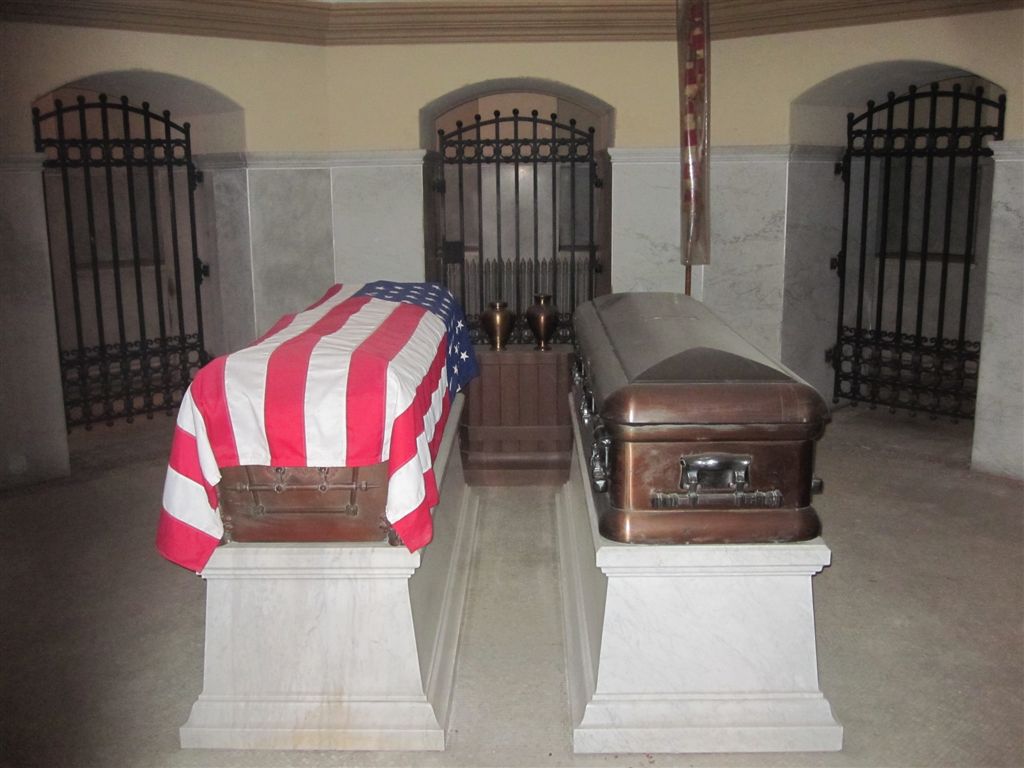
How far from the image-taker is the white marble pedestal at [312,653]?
122 inches

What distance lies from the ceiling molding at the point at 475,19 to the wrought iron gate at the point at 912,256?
3.29ft

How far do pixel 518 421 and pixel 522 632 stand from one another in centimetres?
207

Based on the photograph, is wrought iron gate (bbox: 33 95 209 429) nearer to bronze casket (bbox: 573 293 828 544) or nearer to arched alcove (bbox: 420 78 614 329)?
arched alcove (bbox: 420 78 614 329)

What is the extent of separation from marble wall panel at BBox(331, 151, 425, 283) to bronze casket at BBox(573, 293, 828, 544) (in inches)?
144

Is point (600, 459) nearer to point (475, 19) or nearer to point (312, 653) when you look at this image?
point (312, 653)

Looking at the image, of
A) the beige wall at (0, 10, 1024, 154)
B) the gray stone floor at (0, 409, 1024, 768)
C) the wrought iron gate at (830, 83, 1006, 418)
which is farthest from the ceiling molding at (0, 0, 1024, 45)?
the gray stone floor at (0, 409, 1024, 768)

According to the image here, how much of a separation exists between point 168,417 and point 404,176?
2609 millimetres

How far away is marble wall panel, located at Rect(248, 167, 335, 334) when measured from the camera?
252 inches

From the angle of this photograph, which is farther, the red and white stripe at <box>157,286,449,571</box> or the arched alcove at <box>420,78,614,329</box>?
the arched alcove at <box>420,78,614,329</box>

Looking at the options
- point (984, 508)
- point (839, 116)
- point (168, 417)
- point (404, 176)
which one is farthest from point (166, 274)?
point (984, 508)

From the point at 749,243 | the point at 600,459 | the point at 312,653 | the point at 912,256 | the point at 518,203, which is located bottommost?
the point at 312,653

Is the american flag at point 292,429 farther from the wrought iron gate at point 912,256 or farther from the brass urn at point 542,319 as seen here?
the wrought iron gate at point 912,256

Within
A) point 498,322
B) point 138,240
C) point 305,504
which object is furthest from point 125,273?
point 305,504

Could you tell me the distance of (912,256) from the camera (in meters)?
8.16
